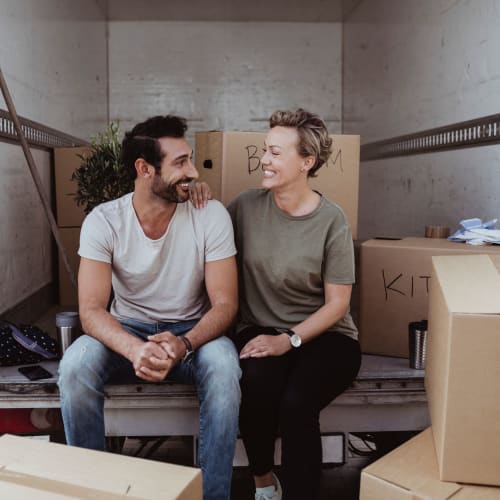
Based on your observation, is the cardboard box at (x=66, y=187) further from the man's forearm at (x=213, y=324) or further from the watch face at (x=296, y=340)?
the watch face at (x=296, y=340)

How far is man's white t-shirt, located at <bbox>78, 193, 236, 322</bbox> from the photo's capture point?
183 centimetres

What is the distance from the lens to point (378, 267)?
207 cm

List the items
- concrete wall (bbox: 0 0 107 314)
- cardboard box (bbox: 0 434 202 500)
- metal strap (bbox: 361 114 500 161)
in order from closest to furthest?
cardboard box (bbox: 0 434 202 500)
concrete wall (bbox: 0 0 107 314)
metal strap (bbox: 361 114 500 161)

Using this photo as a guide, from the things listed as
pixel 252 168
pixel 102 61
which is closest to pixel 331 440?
pixel 252 168

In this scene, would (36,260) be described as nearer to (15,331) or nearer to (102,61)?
(15,331)

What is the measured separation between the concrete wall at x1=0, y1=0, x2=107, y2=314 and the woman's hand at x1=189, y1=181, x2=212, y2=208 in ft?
3.47

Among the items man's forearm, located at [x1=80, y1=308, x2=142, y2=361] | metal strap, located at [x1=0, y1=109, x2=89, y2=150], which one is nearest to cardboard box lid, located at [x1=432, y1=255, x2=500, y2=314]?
man's forearm, located at [x1=80, y1=308, x2=142, y2=361]

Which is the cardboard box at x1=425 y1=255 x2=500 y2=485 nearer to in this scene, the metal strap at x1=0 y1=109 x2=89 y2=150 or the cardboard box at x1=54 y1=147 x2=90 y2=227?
the metal strap at x1=0 y1=109 x2=89 y2=150

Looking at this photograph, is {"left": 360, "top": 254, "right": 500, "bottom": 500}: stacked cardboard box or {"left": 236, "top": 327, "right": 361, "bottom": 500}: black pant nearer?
{"left": 360, "top": 254, "right": 500, "bottom": 500}: stacked cardboard box

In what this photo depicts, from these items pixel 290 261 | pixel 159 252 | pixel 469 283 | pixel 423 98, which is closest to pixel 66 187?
pixel 159 252

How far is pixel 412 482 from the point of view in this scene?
1287mm

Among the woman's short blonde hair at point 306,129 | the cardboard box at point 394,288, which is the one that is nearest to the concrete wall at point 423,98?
the cardboard box at point 394,288

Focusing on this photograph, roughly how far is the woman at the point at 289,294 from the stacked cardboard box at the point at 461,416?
0.33m

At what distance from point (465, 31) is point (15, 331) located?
2594 millimetres
